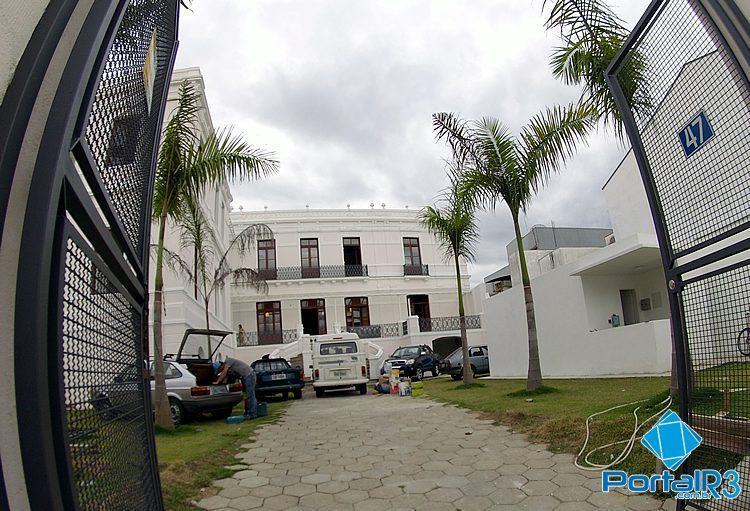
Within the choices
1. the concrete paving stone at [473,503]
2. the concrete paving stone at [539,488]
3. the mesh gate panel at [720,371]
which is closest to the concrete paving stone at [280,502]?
the concrete paving stone at [473,503]

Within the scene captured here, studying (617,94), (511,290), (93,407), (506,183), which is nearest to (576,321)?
(511,290)

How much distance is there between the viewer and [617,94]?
10.1 ft

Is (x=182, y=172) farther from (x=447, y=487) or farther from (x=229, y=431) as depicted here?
(x=447, y=487)

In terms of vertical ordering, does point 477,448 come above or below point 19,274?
below

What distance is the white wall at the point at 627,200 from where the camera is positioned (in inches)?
555

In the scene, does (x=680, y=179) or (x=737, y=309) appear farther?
(x=680, y=179)

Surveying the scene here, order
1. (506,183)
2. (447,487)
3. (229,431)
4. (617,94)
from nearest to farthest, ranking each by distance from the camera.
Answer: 1. (617,94)
2. (447,487)
3. (229,431)
4. (506,183)

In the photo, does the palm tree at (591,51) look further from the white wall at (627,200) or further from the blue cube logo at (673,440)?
the white wall at (627,200)

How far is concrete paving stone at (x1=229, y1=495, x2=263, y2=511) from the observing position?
13.5 ft

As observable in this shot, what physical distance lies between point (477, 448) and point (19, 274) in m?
5.41

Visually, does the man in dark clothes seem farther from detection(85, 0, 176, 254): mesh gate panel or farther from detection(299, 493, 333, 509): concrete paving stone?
detection(85, 0, 176, 254): mesh gate panel

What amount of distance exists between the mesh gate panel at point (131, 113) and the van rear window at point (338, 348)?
14.3m

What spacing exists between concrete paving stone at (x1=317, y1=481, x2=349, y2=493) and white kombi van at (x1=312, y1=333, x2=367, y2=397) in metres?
11.4

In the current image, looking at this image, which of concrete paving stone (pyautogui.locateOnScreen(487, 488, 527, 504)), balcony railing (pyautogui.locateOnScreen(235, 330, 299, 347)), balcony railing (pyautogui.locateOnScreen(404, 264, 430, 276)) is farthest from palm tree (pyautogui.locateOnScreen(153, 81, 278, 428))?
balcony railing (pyautogui.locateOnScreen(404, 264, 430, 276))
